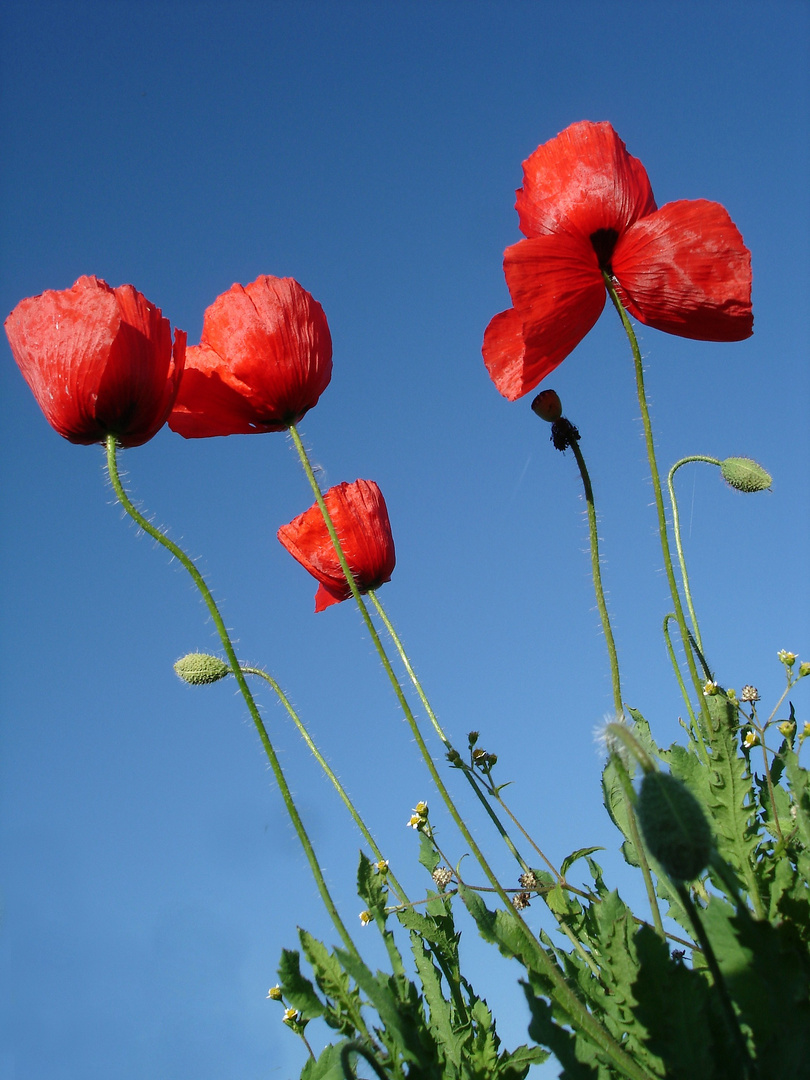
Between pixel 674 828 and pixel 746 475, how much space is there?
4.81 feet

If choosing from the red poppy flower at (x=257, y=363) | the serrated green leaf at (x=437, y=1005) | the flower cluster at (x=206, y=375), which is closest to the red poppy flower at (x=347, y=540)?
the flower cluster at (x=206, y=375)

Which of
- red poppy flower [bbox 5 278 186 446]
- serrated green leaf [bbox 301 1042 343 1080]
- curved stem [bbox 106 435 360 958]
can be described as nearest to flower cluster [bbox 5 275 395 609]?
red poppy flower [bbox 5 278 186 446]

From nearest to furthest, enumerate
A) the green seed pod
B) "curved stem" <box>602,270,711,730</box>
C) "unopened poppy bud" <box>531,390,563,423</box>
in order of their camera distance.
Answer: the green seed pod, "curved stem" <box>602,270,711,730</box>, "unopened poppy bud" <box>531,390,563,423</box>

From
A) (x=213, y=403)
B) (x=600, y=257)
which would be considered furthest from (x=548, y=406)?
(x=213, y=403)

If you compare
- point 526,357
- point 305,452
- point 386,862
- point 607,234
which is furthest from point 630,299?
point 386,862

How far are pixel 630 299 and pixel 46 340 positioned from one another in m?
1.17

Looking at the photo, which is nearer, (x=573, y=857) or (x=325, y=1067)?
(x=325, y=1067)

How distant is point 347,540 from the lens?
88.7 inches

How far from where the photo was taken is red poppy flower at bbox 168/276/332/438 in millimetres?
1993

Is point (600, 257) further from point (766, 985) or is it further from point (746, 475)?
point (766, 985)

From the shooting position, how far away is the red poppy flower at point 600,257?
1.79m

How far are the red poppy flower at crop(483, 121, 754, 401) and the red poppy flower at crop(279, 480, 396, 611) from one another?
0.59 metres

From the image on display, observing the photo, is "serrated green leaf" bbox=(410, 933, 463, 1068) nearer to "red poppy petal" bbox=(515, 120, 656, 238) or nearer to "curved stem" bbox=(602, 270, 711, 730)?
"curved stem" bbox=(602, 270, 711, 730)

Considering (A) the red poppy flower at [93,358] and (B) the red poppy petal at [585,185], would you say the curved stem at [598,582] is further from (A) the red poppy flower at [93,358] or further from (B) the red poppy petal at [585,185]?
(A) the red poppy flower at [93,358]
